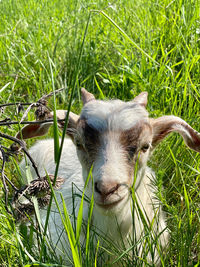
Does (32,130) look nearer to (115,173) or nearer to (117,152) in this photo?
(117,152)

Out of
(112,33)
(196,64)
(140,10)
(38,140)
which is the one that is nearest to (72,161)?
(38,140)

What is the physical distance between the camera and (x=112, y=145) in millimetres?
2408

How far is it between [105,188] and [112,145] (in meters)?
0.34

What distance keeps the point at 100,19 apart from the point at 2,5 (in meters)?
2.27

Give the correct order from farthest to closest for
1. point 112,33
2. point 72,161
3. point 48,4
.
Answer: point 48,4 → point 112,33 → point 72,161

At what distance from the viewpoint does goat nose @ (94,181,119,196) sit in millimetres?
2139

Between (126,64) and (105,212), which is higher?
(126,64)

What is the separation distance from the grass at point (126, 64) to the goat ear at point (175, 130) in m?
0.19

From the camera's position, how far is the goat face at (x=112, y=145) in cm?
221

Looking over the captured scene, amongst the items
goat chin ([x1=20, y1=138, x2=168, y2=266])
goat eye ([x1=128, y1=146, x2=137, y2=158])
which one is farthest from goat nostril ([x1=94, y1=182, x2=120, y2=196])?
goat eye ([x1=128, y1=146, x2=137, y2=158])

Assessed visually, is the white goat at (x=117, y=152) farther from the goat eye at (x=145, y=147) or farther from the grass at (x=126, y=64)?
the grass at (x=126, y=64)

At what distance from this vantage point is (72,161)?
396 centimetres

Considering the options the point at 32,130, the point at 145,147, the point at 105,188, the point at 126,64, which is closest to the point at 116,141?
the point at 145,147

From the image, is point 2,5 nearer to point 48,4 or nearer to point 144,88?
point 48,4
